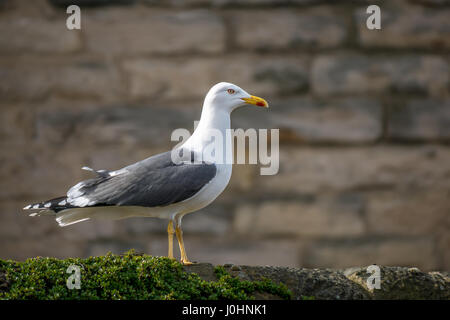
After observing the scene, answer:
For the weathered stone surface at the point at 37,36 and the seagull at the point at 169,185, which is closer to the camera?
the seagull at the point at 169,185

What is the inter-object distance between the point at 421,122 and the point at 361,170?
43 cm

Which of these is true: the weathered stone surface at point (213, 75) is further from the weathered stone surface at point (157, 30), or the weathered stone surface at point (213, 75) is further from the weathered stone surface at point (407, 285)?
the weathered stone surface at point (407, 285)

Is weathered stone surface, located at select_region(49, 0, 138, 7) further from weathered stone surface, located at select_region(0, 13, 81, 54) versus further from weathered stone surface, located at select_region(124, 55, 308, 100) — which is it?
weathered stone surface, located at select_region(124, 55, 308, 100)

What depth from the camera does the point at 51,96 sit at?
11.5ft

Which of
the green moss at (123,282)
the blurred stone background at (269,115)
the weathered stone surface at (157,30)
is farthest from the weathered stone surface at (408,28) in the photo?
the green moss at (123,282)

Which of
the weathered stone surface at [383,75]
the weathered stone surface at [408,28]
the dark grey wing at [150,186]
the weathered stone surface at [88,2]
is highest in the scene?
the weathered stone surface at [88,2]

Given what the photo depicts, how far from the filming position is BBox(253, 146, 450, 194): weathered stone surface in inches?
135

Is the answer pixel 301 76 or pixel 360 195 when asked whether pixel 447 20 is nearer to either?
pixel 301 76

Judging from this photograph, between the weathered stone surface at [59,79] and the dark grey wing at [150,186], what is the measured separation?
4.18 ft

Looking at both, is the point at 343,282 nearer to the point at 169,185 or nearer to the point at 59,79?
the point at 169,185

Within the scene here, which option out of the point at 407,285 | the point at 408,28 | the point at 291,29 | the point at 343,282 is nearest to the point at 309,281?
the point at 343,282

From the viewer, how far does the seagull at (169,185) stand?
222cm

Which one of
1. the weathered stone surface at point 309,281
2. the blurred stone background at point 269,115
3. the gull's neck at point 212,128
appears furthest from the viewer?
the blurred stone background at point 269,115

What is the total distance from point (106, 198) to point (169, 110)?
1.31 m
